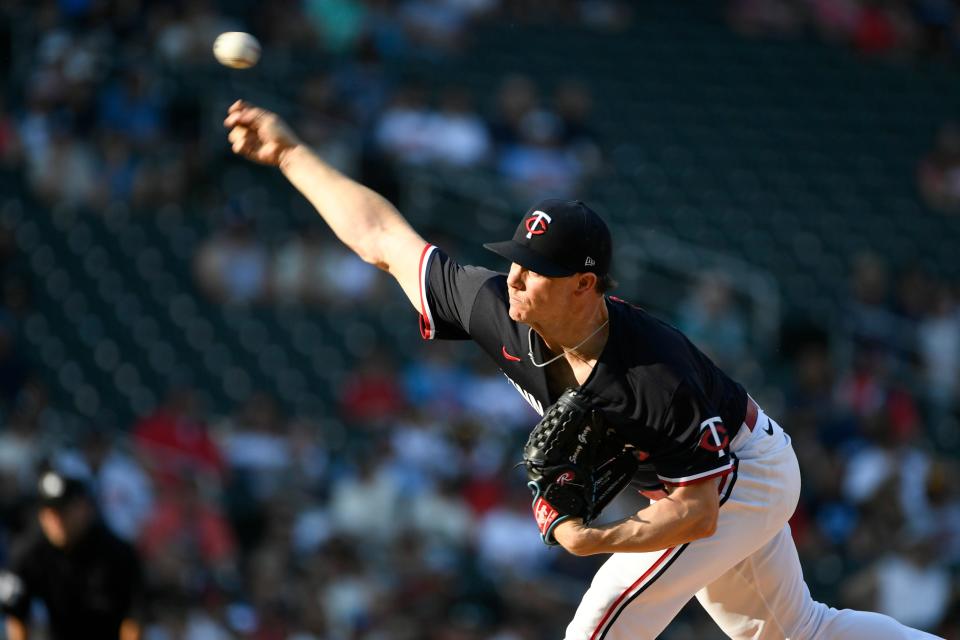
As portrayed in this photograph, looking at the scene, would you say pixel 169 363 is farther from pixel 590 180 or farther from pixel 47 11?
pixel 590 180

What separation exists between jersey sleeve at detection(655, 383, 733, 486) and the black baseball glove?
17cm

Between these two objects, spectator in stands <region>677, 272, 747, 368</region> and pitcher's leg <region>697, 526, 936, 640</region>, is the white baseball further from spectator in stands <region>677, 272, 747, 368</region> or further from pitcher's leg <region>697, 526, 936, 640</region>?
spectator in stands <region>677, 272, 747, 368</region>

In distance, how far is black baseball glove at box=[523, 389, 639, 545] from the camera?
4.14 meters

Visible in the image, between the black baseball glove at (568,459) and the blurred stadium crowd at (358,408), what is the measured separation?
13.9 feet

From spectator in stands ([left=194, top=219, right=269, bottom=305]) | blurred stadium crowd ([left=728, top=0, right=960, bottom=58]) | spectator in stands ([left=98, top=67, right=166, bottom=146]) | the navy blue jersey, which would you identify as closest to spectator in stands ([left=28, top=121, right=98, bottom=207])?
spectator in stands ([left=98, top=67, right=166, bottom=146])

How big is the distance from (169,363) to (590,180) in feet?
16.1

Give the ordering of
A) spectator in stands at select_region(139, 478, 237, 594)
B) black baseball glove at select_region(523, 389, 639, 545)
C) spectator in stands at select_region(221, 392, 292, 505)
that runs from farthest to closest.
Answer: spectator in stands at select_region(221, 392, 292, 505) < spectator in stands at select_region(139, 478, 237, 594) < black baseball glove at select_region(523, 389, 639, 545)

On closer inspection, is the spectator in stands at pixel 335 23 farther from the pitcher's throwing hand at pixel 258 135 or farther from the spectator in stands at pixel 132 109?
the pitcher's throwing hand at pixel 258 135

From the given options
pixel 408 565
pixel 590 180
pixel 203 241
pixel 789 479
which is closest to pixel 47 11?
pixel 203 241

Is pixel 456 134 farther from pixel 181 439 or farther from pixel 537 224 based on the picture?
pixel 537 224

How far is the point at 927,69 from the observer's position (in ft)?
62.0

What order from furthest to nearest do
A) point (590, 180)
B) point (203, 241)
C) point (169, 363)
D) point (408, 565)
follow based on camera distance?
point (590, 180)
point (203, 241)
point (169, 363)
point (408, 565)

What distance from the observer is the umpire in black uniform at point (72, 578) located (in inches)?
222

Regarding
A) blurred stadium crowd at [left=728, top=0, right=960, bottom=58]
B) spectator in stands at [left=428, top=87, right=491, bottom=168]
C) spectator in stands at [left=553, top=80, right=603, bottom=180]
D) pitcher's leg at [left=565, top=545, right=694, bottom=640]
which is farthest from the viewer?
blurred stadium crowd at [left=728, top=0, right=960, bottom=58]
